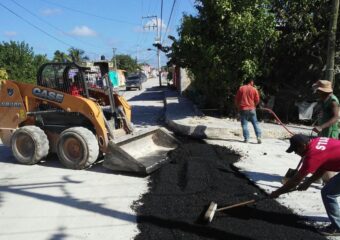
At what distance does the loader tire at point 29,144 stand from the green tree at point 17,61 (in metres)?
21.4

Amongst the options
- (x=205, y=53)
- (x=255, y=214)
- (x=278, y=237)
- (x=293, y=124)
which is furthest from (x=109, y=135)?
(x=293, y=124)

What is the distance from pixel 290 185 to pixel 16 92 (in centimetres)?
702

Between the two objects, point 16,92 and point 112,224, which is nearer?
point 112,224

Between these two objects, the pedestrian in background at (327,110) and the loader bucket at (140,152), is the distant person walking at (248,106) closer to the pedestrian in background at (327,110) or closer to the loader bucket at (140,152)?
the loader bucket at (140,152)

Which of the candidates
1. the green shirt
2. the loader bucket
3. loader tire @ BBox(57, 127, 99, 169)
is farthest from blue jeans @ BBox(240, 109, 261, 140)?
loader tire @ BBox(57, 127, 99, 169)

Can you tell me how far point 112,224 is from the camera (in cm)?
585

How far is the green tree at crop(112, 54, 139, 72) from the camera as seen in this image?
9708cm

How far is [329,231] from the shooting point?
521 cm

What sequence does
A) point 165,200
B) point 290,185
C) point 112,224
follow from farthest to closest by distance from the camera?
1. point 165,200
2. point 112,224
3. point 290,185

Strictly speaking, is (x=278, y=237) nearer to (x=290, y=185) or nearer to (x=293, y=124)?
(x=290, y=185)

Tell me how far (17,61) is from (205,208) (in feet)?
89.4

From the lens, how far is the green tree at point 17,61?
29.6 m

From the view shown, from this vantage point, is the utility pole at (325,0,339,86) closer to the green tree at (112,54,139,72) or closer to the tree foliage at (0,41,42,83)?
the tree foliage at (0,41,42,83)

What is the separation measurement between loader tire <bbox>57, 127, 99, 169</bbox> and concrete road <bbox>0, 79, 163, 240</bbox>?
0.20 metres
